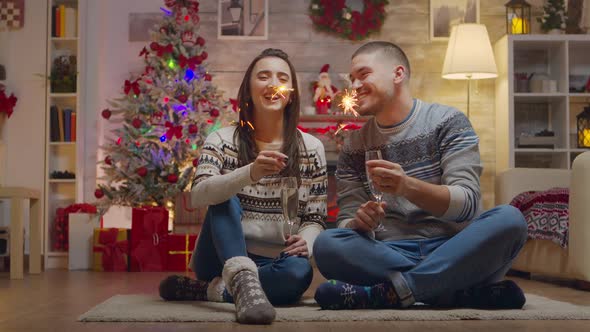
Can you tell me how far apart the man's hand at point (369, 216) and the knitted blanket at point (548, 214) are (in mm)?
1663

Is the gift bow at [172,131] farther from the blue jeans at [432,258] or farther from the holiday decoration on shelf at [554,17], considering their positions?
the blue jeans at [432,258]

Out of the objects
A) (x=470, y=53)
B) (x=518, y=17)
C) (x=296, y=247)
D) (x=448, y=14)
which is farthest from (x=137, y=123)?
(x=296, y=247)

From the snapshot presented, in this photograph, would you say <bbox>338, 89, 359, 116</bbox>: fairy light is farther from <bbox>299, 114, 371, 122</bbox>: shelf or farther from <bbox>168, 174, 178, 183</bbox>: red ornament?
<bbox>299, 114, 371, 122</bbox>: shelf

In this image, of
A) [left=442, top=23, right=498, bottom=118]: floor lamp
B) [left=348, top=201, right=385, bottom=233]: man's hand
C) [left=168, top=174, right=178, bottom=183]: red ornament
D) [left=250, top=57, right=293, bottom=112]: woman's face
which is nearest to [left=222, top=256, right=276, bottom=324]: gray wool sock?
[left=348, top=201, right=385, bottom=233]: man's hand

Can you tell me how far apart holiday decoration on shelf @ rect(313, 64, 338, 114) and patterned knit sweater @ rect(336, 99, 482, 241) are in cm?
301

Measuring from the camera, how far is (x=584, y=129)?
569cm

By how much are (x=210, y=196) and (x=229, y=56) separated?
11.7 ft

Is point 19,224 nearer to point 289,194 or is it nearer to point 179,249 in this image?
point 179,249

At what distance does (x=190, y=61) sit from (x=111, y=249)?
53.1 inches

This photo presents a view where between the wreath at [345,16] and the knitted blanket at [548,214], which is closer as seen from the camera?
the knitted blanket at [548,214]

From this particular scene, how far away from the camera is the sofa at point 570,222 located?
335 centimetres

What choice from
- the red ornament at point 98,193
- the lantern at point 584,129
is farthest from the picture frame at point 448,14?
the red ornament at point 98,193

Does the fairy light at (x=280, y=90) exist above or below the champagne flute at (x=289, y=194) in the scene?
above

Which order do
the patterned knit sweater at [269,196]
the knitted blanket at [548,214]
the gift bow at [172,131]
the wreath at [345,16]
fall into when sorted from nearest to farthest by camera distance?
1. the patterned knit sweater at [269,196]
2. the knitted blanket at [548,214]
3. the gift bow at [172,131]
4. the wreath at [345,16]
